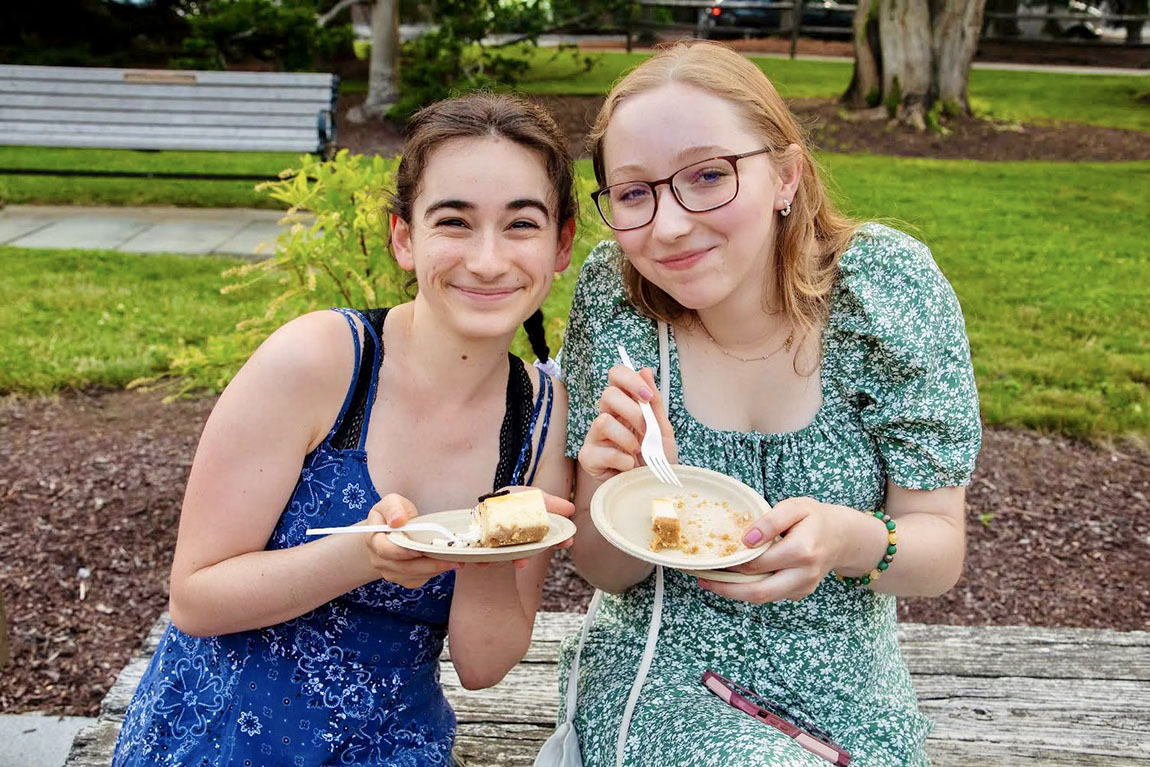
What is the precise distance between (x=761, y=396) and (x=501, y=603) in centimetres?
70

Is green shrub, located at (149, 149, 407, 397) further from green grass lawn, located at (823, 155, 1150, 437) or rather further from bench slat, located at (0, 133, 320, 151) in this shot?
bench slat, located at (0, 133, 320, 151)

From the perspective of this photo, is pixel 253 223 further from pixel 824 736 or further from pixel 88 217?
pixel 824 736

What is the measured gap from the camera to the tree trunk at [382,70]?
43.1ft

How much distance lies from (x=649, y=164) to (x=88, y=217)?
8.39 metres

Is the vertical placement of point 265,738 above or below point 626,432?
below

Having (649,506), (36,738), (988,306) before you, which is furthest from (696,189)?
(988,306)

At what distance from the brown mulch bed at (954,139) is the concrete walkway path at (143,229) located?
2973 millimetres

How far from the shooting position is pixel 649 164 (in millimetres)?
1956

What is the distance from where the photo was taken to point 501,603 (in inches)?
81.6

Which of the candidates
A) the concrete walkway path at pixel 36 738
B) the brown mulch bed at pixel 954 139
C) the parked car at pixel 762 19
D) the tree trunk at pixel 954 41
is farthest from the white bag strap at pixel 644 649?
the parked car at pixel 762 19

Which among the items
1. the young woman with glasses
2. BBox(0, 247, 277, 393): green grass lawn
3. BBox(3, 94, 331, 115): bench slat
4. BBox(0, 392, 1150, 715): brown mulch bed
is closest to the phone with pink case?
the young woman with glasses

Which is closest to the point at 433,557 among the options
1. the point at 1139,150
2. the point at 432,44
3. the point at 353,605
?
the point at 353,605

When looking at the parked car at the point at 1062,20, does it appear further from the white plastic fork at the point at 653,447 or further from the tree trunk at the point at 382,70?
the white plastic fork at the point at 653,447

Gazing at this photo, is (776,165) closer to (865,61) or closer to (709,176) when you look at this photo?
(709,176)
